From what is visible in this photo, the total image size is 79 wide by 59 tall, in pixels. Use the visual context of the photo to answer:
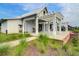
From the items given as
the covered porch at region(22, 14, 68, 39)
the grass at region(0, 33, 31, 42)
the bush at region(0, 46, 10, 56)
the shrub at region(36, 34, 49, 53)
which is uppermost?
the covered porch at region(22, 14, 68, 39)

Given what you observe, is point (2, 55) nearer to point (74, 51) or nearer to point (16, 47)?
point (16, 47)

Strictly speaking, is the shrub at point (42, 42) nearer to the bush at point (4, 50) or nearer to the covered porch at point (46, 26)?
the covered porch at point (46, 26)

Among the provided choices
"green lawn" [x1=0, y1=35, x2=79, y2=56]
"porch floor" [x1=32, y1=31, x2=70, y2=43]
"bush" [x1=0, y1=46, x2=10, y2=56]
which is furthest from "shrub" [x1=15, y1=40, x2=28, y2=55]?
"porch floor" [x1=32, y1=31, x2=70, y2=43]

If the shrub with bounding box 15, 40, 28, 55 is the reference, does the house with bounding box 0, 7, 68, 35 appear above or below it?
above

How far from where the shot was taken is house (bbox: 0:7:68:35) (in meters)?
2.28

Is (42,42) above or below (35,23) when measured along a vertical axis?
below

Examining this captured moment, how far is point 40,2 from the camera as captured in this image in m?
2.27

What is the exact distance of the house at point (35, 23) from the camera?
89.7 inches

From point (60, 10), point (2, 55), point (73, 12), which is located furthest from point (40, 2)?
point (2, 55)

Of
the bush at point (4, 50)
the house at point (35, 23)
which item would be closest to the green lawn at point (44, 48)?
the bush at point (4, 50)

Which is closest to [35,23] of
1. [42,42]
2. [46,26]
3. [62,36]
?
[46,26]

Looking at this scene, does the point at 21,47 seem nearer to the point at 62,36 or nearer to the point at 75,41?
the point at 62,36

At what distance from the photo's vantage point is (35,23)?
2.30 m

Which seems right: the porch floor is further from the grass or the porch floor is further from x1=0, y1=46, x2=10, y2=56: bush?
x1=0, y1=46, x2=10, y2=56: bush
